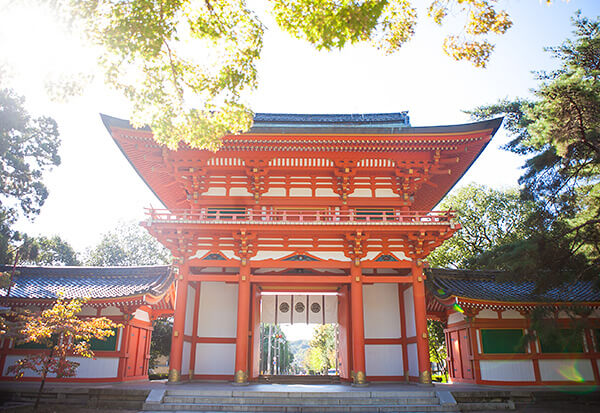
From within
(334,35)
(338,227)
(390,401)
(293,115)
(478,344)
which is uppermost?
(293,115)

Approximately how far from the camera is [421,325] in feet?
39.5

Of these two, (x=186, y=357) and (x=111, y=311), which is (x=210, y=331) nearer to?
(x=186, y=357)

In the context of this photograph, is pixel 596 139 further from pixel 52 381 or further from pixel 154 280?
pixel 52 381

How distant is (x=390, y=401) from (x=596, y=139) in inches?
324

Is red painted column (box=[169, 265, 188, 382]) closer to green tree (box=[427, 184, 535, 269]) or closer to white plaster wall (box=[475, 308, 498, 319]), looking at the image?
white plaster wall (box=[475, 308, 498, 319])

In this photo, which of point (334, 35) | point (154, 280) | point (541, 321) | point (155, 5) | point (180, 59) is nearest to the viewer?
point (334, 35)

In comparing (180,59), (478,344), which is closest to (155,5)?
(180,59)

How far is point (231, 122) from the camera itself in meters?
7.52

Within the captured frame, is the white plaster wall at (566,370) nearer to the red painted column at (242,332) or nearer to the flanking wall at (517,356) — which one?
the flanking wall at (517,356)

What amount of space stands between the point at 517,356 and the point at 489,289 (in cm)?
249

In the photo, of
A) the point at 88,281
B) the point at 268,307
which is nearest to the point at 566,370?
the point at 268,307

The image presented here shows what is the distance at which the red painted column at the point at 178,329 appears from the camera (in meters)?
11.6

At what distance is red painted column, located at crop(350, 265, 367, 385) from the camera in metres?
11.7

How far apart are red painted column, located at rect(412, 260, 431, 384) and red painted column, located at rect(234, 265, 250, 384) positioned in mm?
5189
